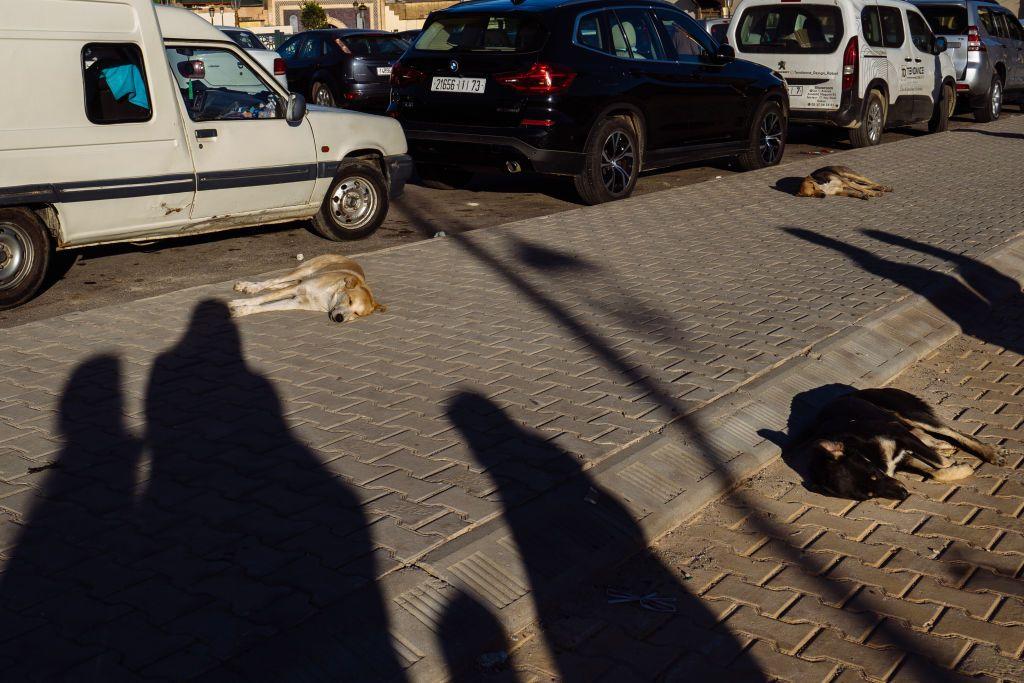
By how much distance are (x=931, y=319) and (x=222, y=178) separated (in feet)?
17.1

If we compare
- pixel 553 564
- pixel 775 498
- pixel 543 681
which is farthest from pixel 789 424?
pixel 543 681

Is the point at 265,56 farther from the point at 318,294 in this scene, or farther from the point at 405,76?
the point at 318,294

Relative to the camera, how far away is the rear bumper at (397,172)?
9.64m

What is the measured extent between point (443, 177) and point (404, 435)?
7636 mm

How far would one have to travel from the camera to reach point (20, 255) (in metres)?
7.32

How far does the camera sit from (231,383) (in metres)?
5.65

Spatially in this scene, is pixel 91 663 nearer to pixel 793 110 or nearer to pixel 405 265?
pixel 405 265

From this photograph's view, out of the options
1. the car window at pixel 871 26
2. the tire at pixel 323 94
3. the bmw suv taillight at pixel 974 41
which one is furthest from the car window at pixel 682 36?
the bmw suv taillight at pixel 974 41

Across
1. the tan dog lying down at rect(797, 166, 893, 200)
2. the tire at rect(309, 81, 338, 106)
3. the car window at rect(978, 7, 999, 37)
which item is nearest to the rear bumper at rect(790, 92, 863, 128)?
the tan dog lying down at rect(797, 166, 893, 200)

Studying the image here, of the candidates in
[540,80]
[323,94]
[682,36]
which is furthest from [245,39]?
[540,80]

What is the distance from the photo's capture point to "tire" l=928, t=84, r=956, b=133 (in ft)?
59.3

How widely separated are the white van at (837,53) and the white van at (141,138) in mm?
7594

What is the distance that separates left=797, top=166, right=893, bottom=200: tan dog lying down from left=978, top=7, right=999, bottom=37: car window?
409 inches

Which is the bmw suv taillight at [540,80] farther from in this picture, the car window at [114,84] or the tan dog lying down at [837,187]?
the car window at [114,84]
